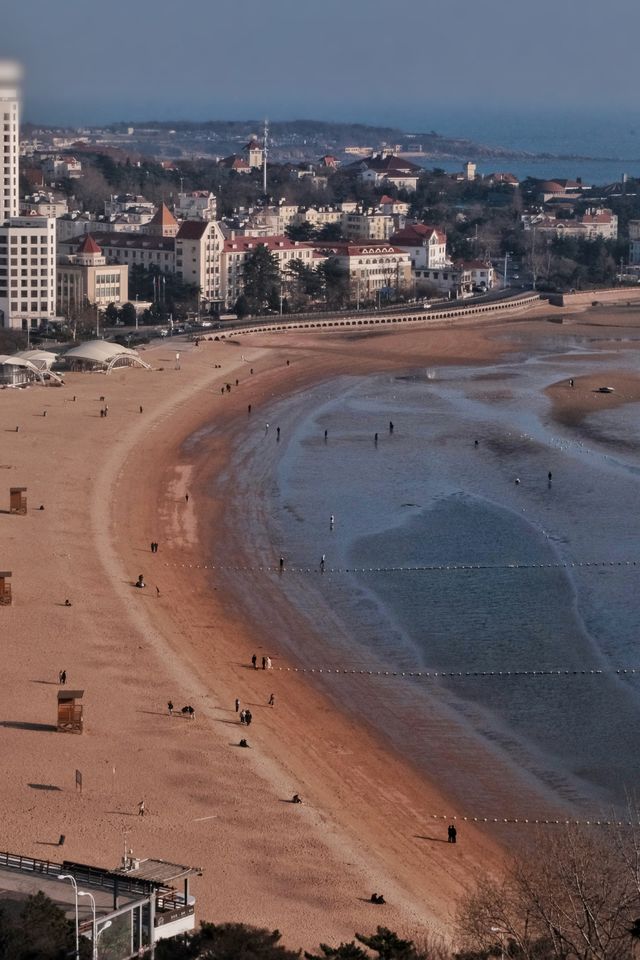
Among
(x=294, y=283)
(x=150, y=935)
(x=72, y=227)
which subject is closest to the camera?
(x=150, y=935)

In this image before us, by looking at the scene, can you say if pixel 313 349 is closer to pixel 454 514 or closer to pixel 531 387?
pixel 531 387

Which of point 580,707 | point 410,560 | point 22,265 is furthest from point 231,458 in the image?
point 22,265

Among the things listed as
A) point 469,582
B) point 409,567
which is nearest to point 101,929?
point 469,582

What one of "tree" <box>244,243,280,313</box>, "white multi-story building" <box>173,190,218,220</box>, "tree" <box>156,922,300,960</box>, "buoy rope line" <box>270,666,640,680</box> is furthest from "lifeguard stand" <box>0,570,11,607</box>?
Result: "white multi-story building" <box>173,190,218,220</box>

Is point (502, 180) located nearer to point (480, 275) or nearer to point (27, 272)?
point (480, 275)

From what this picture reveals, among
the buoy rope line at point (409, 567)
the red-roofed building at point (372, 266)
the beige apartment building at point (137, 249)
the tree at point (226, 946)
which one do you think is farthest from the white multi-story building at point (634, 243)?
the tree at point (226, 946)
